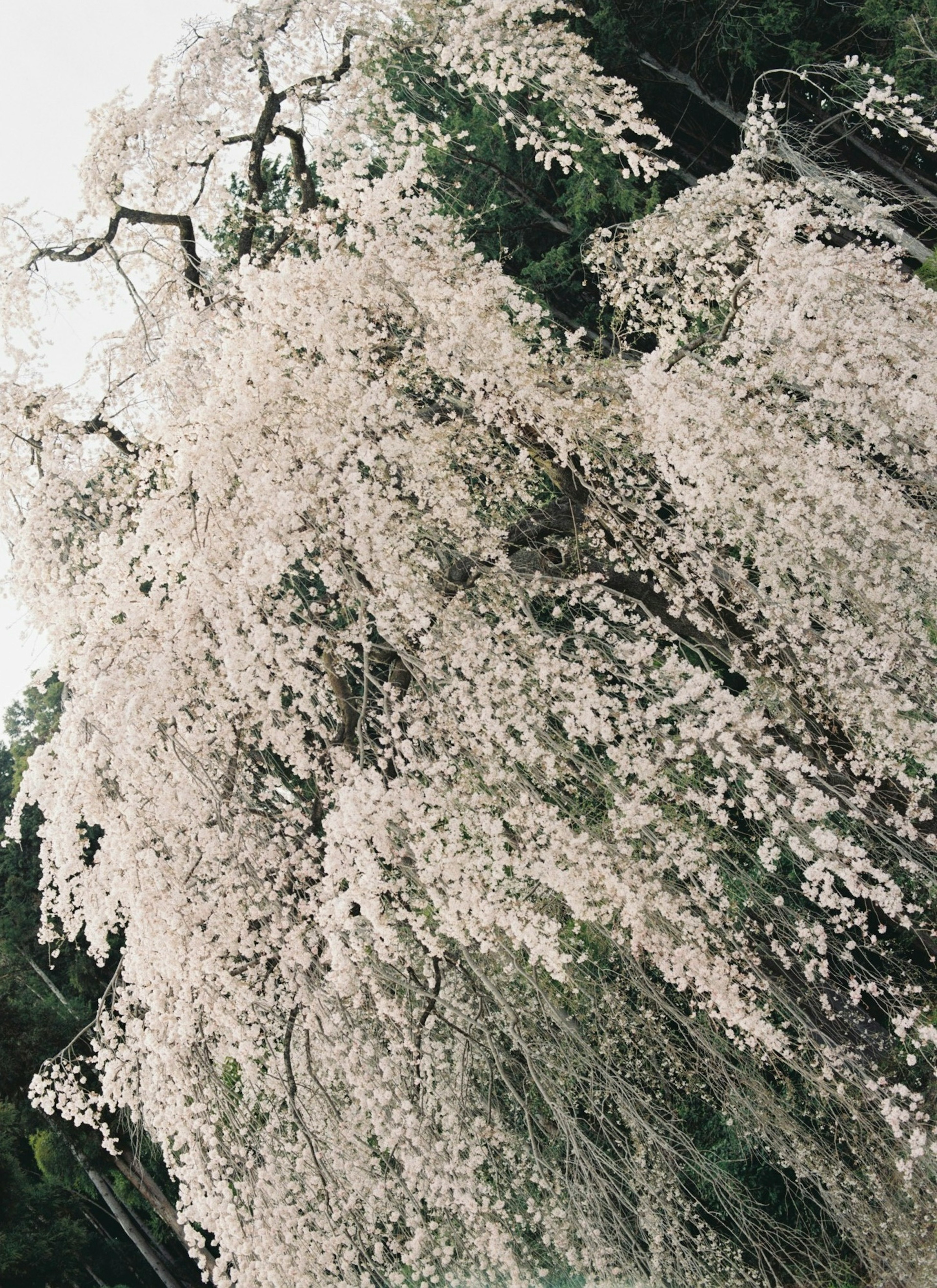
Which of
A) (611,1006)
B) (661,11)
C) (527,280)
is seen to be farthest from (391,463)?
(661,11)

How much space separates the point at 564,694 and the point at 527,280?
7.62m

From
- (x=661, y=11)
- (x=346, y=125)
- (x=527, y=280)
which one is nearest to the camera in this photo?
(x=346, y=125)

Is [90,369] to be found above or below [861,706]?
above

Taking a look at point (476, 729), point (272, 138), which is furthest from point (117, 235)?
point (476, 729)

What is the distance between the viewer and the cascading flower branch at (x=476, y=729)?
357cm

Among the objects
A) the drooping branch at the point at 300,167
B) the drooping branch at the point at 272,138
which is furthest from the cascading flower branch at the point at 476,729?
the drooping branch at the point at 300,167

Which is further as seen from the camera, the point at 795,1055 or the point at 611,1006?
the point at 611,1006

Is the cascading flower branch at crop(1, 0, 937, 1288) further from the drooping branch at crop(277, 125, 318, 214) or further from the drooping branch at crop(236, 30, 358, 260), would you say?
the drooping branch at crop(277, 125, 318, 214)

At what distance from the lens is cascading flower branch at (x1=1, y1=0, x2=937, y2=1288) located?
3.57m

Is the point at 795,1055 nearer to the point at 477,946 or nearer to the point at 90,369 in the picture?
the point at 477,946

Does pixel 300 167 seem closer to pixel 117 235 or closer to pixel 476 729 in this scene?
pixel 117 235

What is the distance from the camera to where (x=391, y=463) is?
4082 millimetres

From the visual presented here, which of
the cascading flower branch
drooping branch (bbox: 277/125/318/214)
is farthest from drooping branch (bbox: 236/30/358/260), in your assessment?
the cascading flower branch

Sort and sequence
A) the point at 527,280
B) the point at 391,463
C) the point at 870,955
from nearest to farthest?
the point at 391,463 < the point at 870,955 < the point at 527,280
